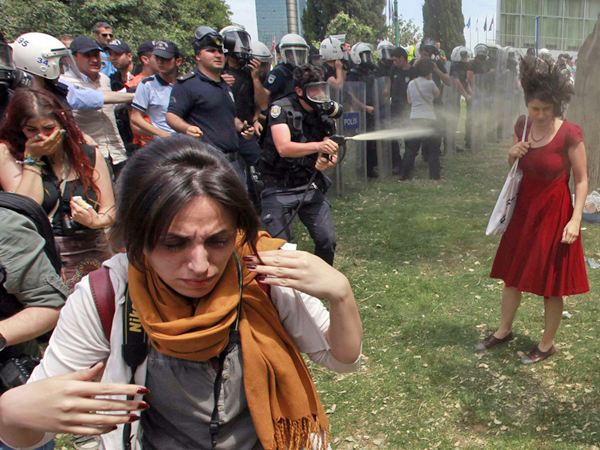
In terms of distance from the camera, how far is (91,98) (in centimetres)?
475

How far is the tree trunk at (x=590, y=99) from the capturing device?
708 centimetres

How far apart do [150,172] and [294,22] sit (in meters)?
13.0

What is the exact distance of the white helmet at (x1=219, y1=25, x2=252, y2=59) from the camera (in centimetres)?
688

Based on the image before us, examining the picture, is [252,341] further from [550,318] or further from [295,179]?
[295,179]

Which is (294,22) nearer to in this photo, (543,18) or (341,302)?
(341,302)

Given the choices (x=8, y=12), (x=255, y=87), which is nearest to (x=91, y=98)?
(x=255, y=87)

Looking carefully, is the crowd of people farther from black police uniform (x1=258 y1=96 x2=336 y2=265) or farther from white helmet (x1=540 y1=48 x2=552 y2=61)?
black police uniform (x1=258 y1=96 x2=336 y2=265)

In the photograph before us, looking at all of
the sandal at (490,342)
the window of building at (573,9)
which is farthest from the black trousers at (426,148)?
the window of building at (573,9)

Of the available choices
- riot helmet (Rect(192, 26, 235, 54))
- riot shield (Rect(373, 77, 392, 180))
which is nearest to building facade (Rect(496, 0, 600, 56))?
riot shield (Rect(373, 77, 392, 180))

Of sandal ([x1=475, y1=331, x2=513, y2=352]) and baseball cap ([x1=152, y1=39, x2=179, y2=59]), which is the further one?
baseball cap ([x1=152, y1=39, x2=179, y2=59])

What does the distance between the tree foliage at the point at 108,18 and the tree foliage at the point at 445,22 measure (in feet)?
73.2

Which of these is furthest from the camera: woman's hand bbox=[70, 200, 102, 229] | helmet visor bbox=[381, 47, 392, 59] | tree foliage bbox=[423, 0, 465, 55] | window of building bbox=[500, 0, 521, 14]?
tree foliage bbox=[423, 0, 465, 55]

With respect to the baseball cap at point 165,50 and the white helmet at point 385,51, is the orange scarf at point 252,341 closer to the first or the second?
the baseball cap at point 165,50

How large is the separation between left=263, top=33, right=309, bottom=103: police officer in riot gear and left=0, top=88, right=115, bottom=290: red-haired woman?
3461mm
